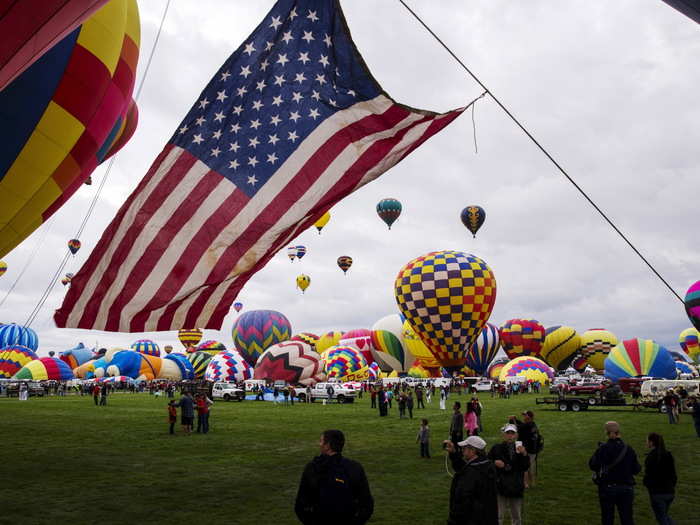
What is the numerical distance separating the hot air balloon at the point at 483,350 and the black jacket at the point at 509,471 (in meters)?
52.0

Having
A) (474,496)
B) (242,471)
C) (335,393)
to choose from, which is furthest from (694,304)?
(474,496)

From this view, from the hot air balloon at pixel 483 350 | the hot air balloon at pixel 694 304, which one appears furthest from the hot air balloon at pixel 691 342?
the hot air balloon at pixel 694 304

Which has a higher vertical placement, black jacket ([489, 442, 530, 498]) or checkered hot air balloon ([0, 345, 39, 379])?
checkered hot air balloon ([0, 345, 39, 379])

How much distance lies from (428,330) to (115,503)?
Answer: 26864 millimetres

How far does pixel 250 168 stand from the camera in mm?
8484

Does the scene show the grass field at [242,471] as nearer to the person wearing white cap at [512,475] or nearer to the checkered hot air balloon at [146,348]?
the person wearing white cap at [512,475]

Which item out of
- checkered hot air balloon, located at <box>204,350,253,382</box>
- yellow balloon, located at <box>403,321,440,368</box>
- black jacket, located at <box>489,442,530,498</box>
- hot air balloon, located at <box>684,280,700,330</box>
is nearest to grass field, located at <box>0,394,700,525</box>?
black jacket, located at <box>489,442,530,498</box>

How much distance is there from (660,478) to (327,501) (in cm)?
464

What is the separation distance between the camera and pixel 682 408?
28.4 m

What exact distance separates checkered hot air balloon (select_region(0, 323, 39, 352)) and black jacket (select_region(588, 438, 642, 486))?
75.4 meters

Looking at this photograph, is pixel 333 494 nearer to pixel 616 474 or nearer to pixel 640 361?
pixel 616 474

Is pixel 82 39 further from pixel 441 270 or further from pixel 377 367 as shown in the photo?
pixel 377 367

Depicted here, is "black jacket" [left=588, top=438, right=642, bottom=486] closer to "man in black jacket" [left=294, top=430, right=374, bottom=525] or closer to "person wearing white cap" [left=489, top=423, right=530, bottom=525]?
"person wearing white cap" [left=489, top=423, right=530, bottom=525]

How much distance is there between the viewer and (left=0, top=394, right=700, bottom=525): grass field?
29.2ft
